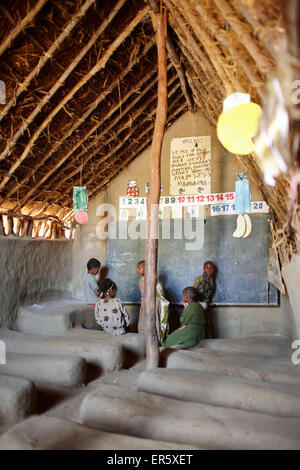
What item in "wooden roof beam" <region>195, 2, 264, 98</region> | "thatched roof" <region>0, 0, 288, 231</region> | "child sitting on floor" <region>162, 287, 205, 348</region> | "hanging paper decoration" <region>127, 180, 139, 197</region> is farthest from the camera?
"hanging paper decoration" <region>127, 180, 139, 197</region>

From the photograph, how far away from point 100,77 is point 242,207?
101 inches

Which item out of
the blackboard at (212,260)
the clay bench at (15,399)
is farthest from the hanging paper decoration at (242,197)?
the clay bench at (15,399)

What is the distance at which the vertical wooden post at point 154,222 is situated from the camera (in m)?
3.60

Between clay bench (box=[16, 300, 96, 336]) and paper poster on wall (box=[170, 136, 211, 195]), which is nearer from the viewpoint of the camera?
clay bench (box=[16, 300, 96, 336])

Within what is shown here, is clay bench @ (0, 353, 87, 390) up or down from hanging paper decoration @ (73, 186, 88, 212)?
down

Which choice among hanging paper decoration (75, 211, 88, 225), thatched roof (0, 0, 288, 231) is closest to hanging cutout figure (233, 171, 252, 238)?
thatched roof (0, 0, 288, 231)

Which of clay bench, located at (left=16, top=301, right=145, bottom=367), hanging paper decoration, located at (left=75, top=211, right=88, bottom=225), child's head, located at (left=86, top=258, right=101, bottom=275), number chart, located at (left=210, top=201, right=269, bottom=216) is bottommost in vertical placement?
clay bench, located at (left=16, top=301, right=145, bottom=367)

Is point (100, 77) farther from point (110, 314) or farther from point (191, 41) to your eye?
point (110, 314)

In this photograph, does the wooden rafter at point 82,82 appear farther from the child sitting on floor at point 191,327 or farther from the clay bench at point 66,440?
the clay bench at point 66,440

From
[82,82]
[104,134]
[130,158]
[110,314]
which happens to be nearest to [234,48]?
[82,82]

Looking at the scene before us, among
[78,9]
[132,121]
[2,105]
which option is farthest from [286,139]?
[132,121]

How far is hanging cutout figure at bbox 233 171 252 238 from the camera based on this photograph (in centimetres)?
505

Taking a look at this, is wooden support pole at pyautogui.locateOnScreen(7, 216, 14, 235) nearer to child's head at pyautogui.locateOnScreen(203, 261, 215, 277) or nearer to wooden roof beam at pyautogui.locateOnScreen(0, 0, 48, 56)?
wooden roof beam at pyautogui.locateOnScreen(0, 0, 48, 56)

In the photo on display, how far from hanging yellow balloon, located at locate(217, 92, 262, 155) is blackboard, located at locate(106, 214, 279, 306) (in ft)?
11.3
